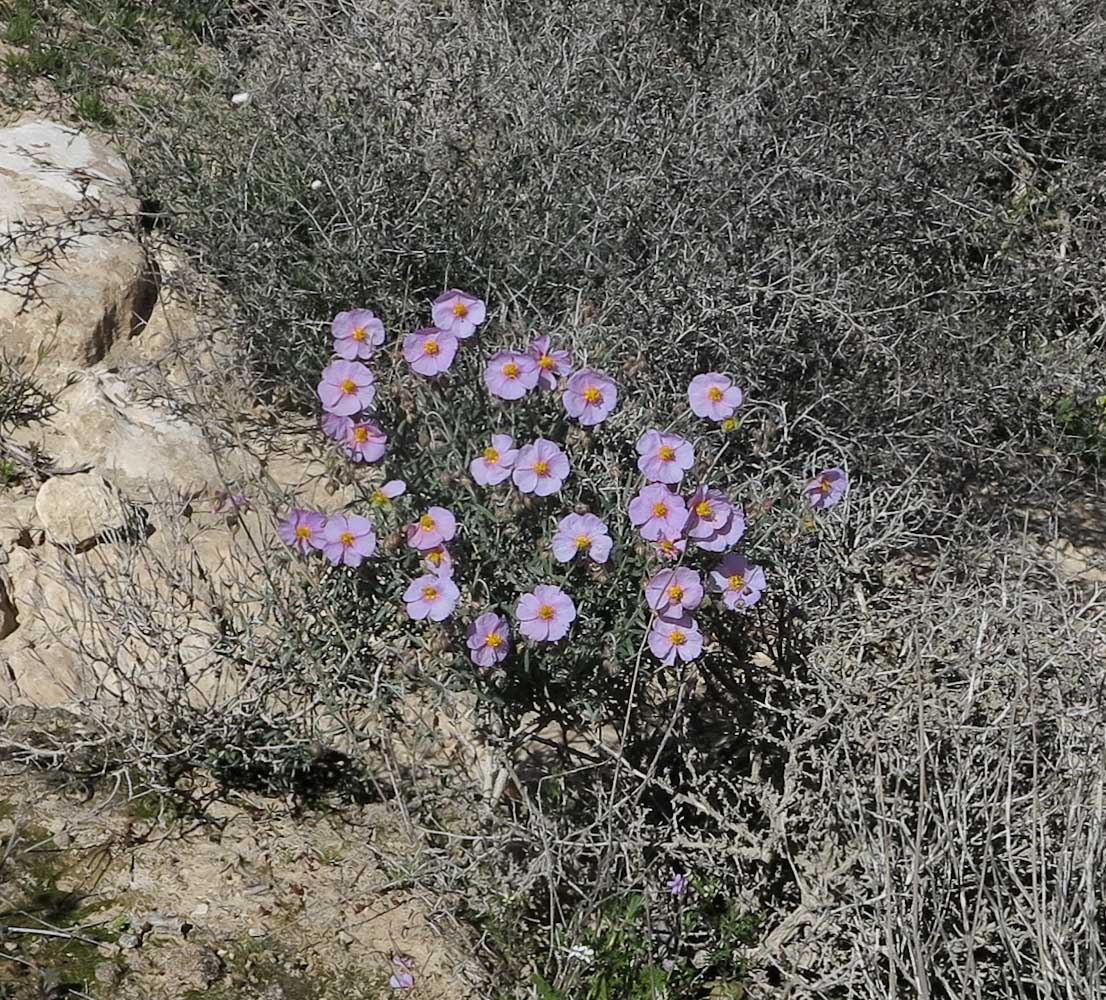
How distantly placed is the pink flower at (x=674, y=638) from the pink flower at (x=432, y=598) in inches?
15.1

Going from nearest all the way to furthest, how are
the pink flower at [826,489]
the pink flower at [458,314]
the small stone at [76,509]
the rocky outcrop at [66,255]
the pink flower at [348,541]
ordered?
the pink flower at [348,541] → the pink flower at [458,314] → the pink flower at [826,489] → the small stone at [76,509] → the rocky outcrop at [66,255]

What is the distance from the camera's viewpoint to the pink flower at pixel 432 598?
2.42 m

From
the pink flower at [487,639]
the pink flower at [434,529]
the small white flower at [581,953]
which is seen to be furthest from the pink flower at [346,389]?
the small white flower at [581,953]

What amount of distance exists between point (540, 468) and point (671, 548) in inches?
11.5

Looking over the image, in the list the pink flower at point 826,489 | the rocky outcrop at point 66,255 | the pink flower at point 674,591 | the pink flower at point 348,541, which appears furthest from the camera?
the rocky outcrop at point 66,255

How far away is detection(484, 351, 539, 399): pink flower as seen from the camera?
8.34ft

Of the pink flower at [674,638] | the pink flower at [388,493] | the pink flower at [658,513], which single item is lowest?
the pink flower at [388,493]

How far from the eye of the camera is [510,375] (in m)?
2.55

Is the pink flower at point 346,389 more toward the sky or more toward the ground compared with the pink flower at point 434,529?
more toward the sky

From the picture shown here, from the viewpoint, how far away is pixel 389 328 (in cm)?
370

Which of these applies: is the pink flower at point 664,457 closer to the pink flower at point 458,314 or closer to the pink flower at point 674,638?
the pink flower at point 674,638

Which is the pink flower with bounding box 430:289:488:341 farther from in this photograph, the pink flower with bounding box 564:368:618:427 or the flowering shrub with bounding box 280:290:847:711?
the pink flower with bounding box 564:368:618:427

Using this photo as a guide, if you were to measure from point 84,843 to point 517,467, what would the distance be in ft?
4.40

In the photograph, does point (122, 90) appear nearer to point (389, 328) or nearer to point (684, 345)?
point (389, 328)
